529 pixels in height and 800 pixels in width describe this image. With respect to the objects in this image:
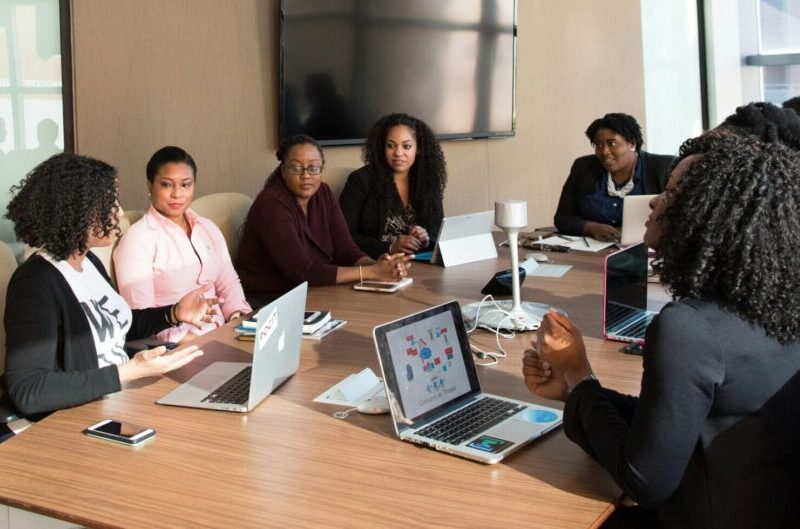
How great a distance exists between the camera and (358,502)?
148cm

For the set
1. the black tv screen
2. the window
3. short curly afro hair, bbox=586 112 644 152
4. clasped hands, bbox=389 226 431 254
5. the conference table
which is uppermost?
the window

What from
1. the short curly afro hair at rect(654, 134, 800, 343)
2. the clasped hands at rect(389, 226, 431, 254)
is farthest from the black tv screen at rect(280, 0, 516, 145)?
the short curly afro hair at rect(654, 134, 800, 343)

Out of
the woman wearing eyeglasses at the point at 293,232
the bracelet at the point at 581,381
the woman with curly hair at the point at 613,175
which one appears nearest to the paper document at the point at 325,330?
the woman wearing eyeglasses at the point at 293,232

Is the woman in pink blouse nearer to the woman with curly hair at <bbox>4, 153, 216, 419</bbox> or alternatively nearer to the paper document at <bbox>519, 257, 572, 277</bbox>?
the woman with curly hair at <bbox>4, 153, 216, 419</bbox>

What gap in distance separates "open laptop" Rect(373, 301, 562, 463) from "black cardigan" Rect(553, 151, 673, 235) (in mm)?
2390

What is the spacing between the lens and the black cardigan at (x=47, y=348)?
1951 millimetres

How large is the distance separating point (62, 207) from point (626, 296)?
1495 mm

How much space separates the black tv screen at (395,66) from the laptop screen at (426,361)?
2833mm

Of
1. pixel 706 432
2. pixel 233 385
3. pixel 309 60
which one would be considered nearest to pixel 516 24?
pixel 309 60

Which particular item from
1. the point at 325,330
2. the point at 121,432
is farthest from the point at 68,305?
the point at 325,330

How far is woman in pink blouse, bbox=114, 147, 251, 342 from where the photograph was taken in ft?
9.98

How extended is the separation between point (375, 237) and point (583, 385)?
2635 millimetres

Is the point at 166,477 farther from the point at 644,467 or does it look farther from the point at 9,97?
the point at 9,97

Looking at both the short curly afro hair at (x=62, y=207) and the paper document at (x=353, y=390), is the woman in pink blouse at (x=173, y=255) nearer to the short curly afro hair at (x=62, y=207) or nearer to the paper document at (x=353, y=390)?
the short curly afro hair at (x=62, y=207)
